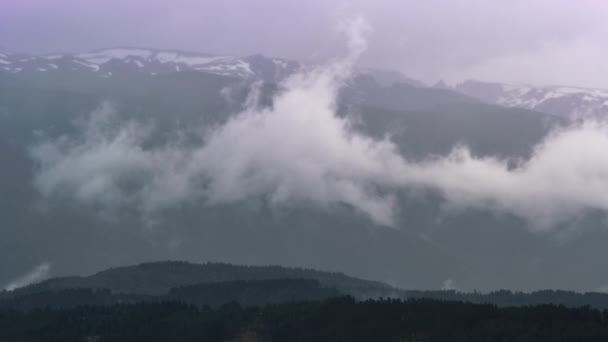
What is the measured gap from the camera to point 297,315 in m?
193

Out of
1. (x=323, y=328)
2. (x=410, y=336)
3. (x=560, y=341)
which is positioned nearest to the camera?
(x=560, y=341)

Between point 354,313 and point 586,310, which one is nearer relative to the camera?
point 586,310

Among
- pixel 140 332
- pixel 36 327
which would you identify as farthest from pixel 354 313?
pixel 36 327

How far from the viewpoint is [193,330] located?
189375 millimetres

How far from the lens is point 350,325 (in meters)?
184

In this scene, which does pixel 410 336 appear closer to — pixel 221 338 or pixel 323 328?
pixel 323 328

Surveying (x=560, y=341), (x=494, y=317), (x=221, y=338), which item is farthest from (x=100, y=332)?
(x=560, y=341)

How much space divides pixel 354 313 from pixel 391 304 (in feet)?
28.0

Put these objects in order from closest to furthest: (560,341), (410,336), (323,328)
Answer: (560,341)
(410,336)
(323,328)

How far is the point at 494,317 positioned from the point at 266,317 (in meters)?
44.4

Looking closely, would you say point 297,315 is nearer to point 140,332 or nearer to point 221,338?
point 221,338

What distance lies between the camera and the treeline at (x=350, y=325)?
167 meters

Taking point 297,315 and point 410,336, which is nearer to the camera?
point 410,336

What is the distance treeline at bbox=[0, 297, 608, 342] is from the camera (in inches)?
6565
